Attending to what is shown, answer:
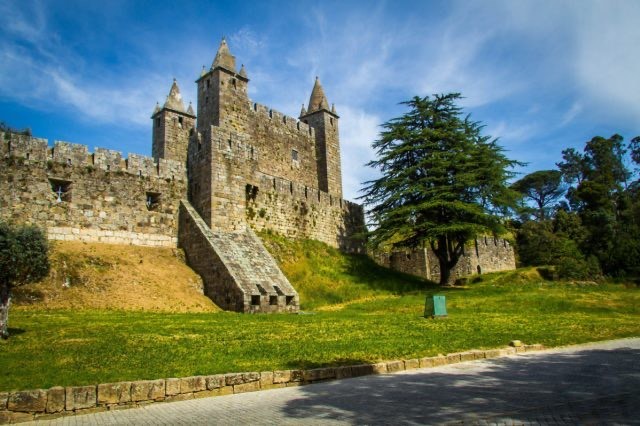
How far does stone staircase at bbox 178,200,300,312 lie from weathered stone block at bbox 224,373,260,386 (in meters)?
10.2

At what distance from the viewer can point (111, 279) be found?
17391mm

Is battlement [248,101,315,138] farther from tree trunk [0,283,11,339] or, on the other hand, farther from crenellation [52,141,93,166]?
tree trunk [0,283,11,339]

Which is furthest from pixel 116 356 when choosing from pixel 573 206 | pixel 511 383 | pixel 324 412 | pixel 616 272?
pixel 573 206

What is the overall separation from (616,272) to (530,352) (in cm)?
2652

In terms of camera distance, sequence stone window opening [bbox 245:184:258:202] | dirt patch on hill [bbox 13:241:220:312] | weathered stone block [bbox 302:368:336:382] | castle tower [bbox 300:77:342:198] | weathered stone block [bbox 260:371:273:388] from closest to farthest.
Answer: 1. weathered stone block [bbox 260:371:273:388]
2. weathered stone block [bbox 302:368:336:382]
3. dirt patch on hill [bbox 13:241:220:312]
4. stone window opening [bbox 245:184:258:202]
5. castle tower [bbox 300:77:342:198]

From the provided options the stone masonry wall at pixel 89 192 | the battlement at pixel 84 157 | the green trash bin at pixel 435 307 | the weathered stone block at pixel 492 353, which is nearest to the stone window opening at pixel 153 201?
the stone masonry wall at pixel 89 192

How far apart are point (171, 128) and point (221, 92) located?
4.44 m

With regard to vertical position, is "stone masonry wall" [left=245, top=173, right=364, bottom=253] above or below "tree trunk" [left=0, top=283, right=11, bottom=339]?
above

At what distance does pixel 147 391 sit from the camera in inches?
269

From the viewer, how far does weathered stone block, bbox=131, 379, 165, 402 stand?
265 inches

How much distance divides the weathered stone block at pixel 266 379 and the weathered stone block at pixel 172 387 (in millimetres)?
1369

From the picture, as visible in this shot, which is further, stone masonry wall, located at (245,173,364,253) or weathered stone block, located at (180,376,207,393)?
stone masonry wall, located at (245,173,364,253)

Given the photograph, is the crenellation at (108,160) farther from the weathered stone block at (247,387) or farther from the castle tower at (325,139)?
the castle tower at (325,139)

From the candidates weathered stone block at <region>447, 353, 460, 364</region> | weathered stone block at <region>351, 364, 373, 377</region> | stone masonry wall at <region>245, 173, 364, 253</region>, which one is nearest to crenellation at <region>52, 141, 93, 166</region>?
stone masonry wall at <region>245, 173, 364, 253</region>
